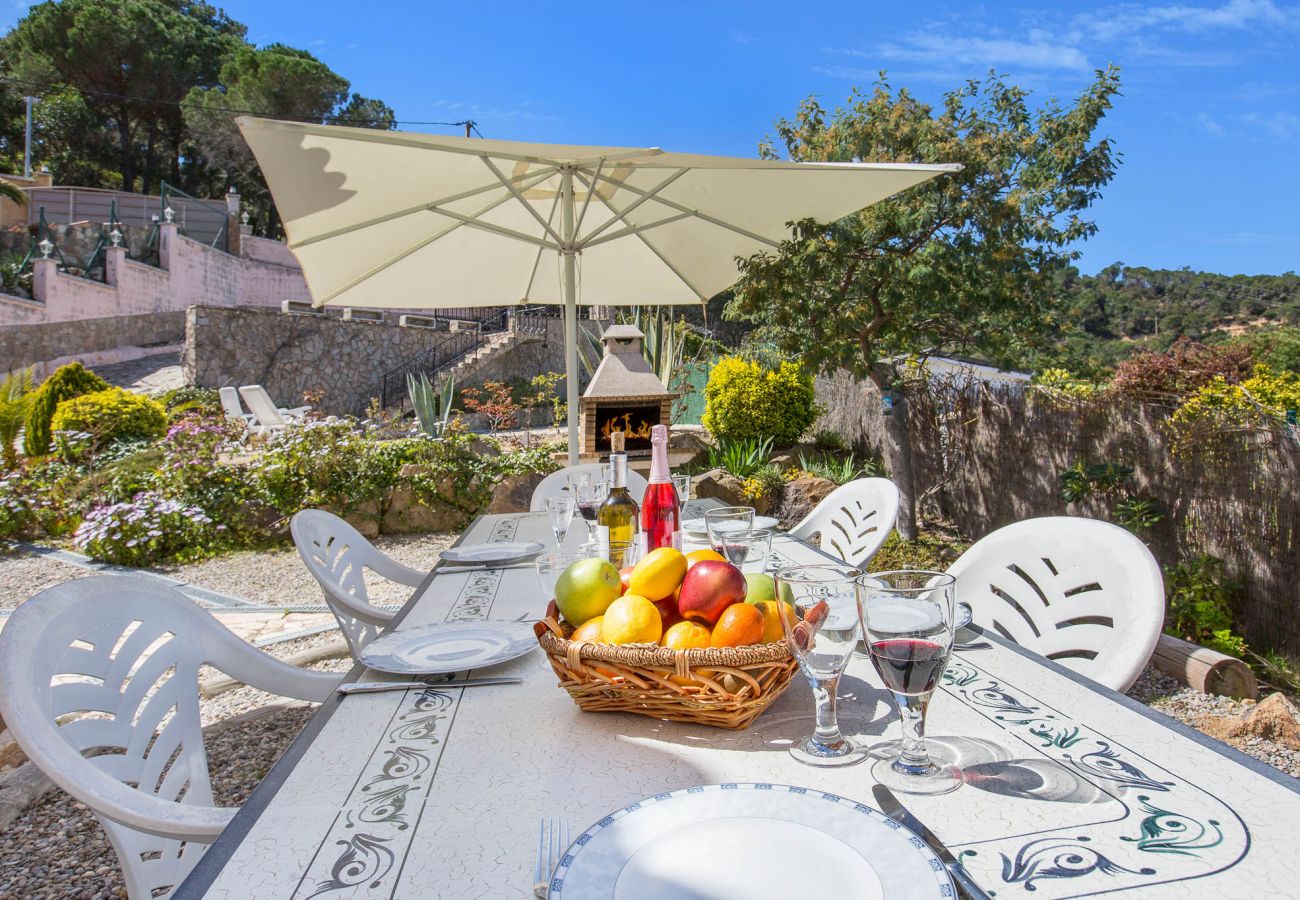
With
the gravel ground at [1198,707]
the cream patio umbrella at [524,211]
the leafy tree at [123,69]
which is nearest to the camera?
the gravel ground at [1198,707]

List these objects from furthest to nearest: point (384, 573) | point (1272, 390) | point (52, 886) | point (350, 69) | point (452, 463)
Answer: point (350, 69) → point (452, 463) → point (1272, 390) → point (384, 573) → point (52, 886)

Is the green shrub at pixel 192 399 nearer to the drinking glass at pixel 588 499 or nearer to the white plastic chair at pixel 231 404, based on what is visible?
the white plastic chair at pixel 231 404

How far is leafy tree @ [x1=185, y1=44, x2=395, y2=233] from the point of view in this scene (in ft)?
84.7

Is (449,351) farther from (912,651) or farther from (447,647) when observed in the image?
(912,651)

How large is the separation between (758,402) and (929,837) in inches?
284

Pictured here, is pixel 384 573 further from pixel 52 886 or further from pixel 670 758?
pixel 670 758

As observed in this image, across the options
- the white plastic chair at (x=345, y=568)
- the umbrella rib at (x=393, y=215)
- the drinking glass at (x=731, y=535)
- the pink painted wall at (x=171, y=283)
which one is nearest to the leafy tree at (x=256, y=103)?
the pink painted wall at (x=171, y=283)

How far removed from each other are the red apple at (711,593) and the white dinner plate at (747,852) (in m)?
0.33

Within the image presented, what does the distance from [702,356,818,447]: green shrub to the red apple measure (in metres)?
6.77

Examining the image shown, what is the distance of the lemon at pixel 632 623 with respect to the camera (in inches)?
45.3

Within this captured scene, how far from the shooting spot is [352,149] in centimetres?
298

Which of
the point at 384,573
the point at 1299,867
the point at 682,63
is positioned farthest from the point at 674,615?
the point at 682,63

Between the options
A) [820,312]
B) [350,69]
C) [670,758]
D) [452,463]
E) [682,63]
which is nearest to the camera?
[670,758]

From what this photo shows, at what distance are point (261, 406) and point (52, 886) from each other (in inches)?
429
